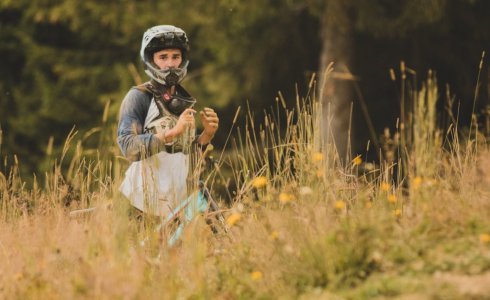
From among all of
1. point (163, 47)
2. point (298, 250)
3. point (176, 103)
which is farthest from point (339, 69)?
point (298, 250)

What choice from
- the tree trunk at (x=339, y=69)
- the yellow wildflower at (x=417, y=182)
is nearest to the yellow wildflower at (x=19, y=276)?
the yellow wildflower at (x=417, y=182)

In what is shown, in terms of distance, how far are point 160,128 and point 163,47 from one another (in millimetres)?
553

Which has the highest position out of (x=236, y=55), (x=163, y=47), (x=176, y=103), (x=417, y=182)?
(x=163, y=47)

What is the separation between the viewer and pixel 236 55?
44.8 ft

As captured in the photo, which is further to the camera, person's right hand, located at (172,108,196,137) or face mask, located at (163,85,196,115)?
face mask, located at (163,85,196,115)

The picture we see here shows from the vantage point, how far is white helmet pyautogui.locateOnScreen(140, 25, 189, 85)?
5.71 m

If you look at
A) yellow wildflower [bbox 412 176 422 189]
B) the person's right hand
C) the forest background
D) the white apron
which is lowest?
the forest background

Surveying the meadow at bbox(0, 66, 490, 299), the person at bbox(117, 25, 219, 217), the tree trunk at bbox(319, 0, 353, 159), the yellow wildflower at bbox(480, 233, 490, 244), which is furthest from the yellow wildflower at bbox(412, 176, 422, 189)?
the tree trunk at bbox(319, 0, 353, 159)

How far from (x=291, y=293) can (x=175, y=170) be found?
5.06 ft

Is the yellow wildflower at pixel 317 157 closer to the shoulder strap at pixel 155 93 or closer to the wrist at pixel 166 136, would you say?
Result: the wrist at pixel 166 136

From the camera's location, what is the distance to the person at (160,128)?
534 cm

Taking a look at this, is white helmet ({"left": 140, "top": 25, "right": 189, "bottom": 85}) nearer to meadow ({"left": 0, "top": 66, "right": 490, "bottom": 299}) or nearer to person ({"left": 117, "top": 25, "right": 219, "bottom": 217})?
person ({"left": 117, "top": 25, "right": 219, "bottom": 217})

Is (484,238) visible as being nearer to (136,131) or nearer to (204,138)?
(204,138)

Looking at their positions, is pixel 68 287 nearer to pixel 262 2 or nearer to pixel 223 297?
pixel 223 297
